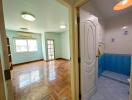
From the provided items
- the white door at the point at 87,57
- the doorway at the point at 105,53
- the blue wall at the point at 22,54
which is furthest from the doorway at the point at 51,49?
the white door at the point at 87,57

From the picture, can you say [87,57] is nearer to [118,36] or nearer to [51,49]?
[118,36]

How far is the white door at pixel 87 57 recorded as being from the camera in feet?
5.23

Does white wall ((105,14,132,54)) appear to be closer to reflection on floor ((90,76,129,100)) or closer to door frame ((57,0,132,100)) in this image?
reflection on floor ((90,76,129,100))

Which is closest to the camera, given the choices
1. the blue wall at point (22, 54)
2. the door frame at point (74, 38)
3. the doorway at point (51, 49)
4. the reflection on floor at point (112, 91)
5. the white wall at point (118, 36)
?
the door frame at point (74, 38)

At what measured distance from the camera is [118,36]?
10.3 feet

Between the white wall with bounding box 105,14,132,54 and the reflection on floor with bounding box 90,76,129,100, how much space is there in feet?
4.42

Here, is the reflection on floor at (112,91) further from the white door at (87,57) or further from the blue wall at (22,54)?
the blue wall at (22,54)

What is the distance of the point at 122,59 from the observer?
299 cm

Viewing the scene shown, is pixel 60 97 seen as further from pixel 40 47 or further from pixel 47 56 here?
pixel 40 47

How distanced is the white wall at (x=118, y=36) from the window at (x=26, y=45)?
4.88 meters

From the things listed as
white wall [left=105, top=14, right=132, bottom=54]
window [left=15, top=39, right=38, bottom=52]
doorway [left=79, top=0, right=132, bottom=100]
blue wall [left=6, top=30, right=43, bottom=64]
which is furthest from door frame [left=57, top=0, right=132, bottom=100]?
window [left=15, top=39, right=38, bottom=52]

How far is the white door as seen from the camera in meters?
1.59

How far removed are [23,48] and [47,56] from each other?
174 cm

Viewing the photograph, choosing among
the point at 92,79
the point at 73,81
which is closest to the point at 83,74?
the point at 73,81
